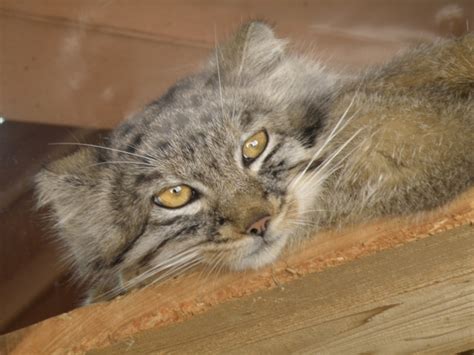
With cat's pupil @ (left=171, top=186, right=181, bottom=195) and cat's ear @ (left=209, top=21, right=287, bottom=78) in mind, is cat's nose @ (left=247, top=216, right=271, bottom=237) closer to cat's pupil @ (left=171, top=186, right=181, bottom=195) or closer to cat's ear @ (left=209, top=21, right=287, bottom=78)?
cat's pupil @ (left=171, top=186, right=181, bottom=195)

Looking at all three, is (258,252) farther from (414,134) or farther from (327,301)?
(414,134)

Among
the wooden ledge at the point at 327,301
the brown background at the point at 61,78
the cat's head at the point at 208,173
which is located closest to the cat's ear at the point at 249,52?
the cat's head at the point at 208,173

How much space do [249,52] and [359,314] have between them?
2.56ft

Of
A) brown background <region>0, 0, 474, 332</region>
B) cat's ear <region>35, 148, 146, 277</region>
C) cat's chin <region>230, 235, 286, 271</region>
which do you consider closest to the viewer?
cat's chin <region>230, 235, 286, 271</region>

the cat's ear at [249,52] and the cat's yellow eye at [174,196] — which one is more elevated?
the cat's ear at [249,52]

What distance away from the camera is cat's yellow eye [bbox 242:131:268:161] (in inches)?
59.8

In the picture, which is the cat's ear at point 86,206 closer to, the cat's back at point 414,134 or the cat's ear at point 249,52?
the cat's ear at point 249,52

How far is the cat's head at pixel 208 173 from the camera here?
1.42m

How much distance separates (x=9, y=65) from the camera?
2.11 metres

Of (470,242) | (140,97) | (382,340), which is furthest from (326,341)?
(140,97)

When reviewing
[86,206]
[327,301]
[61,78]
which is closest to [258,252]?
[327,301]

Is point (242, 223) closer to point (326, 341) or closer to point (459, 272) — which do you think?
point (326, 341)

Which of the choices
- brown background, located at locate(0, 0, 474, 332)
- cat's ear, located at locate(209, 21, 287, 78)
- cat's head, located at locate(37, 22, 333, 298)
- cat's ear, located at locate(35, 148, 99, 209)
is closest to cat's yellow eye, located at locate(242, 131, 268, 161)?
cat's head, located at locate(37, 22, 333, 298)

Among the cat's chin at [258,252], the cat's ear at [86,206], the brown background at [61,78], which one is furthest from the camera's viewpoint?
the brown background at [61,78]
